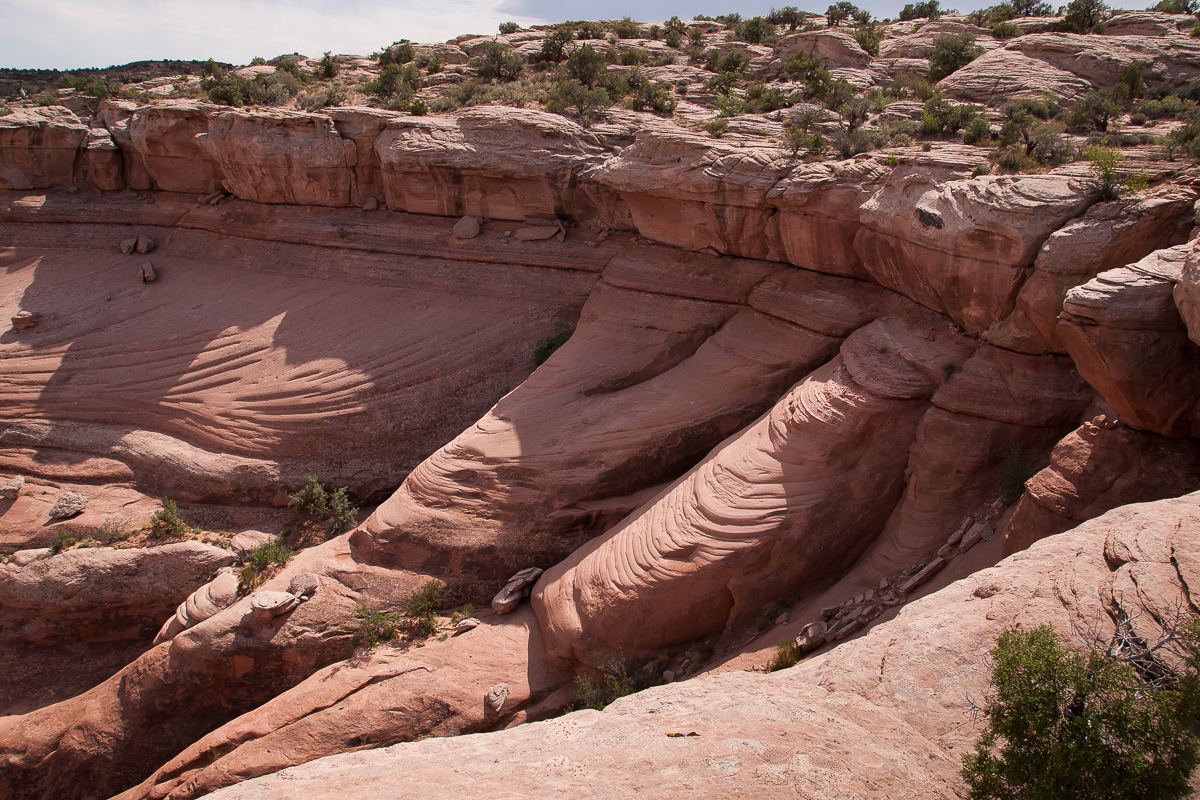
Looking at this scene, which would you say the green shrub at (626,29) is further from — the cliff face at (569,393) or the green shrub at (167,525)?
the green shrub at (167,525)

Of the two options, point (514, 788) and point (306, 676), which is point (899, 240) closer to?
point (514, 788)

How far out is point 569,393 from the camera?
40.0 ft

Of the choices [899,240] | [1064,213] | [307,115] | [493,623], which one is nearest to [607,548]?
[493,623]

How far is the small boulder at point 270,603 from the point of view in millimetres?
10250

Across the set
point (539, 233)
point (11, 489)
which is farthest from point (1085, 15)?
point (11, 489)

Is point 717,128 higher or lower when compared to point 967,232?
higher

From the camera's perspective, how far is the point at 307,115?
595 inches

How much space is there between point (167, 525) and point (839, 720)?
1249cm

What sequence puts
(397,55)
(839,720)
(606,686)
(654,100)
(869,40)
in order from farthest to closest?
(397,55)
(869,40)
(654,100)
(606,686)
(839,720)

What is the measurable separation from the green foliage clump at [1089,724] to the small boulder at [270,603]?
9.52 meters

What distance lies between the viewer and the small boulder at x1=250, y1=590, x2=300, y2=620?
404 inches

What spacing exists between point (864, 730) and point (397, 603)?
795cm

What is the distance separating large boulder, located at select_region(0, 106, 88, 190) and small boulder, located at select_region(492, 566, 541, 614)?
54.4ft

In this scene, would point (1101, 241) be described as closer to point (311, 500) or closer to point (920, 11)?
point (311, 500)
